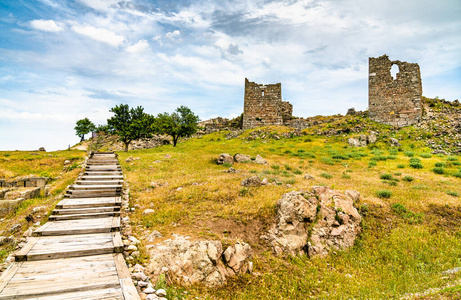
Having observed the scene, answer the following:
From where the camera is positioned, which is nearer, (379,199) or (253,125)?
(379,199)

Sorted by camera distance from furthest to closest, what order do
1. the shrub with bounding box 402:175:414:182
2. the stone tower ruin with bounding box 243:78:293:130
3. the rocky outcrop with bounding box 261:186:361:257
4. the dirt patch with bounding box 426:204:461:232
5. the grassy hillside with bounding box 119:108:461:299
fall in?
the stone tower ruin with bounding box 243:78:293:130
the shrub with bounding box 402:175:414:182
the dirt patch with bounding box 426:204:461:232
the rocky outcrop with bounding box 261:186:361:257
the grassy hillside with bounding box 119:108:461:299

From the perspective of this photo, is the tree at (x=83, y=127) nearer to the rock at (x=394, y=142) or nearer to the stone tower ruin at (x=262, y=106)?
the stone tower ruin at (x=262, y=106)

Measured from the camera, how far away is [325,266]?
8.20 m

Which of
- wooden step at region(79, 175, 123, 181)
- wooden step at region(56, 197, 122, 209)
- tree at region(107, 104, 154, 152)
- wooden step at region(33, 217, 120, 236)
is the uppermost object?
tree at region(107, 104, 154, 152)

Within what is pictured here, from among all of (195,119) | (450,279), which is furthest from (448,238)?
(195,119)

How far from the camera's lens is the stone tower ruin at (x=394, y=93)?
34125 mm

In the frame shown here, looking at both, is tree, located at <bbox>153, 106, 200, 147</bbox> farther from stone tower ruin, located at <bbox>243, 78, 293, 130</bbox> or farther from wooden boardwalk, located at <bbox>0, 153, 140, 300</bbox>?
wooden boardwalk, located at <bbox>0, 153, 140, 300</bbox>

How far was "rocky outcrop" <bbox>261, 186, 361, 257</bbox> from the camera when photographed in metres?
9.05

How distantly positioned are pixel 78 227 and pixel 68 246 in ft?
4.88

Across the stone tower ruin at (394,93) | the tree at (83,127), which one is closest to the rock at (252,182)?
the stone tower ruin at (394,93)

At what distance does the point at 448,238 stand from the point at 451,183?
31.1ft

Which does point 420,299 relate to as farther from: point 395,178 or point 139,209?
point 395,178

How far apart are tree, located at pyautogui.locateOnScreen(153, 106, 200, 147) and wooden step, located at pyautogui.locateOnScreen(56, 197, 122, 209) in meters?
23.5

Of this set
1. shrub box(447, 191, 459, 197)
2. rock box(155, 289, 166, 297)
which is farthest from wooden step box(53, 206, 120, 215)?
shrub box(447, 191, 459, 197)
